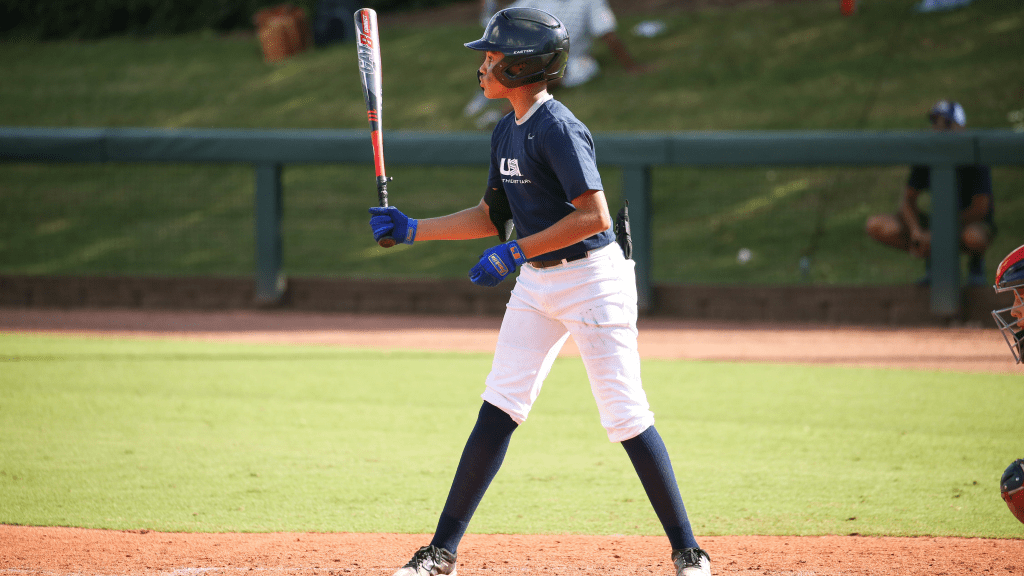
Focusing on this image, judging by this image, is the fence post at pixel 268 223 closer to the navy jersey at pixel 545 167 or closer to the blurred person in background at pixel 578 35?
the blurred person in background at pixel 578 35

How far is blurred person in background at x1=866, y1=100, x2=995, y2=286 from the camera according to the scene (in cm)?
957

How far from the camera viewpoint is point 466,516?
327 cm

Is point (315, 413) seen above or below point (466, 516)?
below

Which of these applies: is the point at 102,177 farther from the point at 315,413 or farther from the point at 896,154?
the point at 896,154

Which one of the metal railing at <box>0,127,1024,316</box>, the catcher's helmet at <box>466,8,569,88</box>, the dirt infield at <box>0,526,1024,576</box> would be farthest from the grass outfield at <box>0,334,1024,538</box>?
the metal railing at <box>0,127,1024,316</box>

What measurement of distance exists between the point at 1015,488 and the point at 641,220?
24.5 feet

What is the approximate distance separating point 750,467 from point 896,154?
18.9 ft

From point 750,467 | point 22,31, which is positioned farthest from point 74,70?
point 750,467

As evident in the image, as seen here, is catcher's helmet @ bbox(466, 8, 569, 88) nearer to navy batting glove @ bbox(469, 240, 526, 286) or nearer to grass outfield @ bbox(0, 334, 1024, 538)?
navy batting glove @ bbox(469, 240, 526, 286)

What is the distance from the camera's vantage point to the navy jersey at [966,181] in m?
9.61

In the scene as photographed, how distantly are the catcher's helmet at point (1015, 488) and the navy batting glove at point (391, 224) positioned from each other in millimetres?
2072

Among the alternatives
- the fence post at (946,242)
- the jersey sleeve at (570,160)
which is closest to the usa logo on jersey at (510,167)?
the jersey sleeve at (570,160)

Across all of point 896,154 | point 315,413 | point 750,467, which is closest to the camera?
point 750,467

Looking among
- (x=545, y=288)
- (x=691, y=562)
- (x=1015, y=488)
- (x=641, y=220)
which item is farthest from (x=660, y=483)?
(x=641, y=220)
